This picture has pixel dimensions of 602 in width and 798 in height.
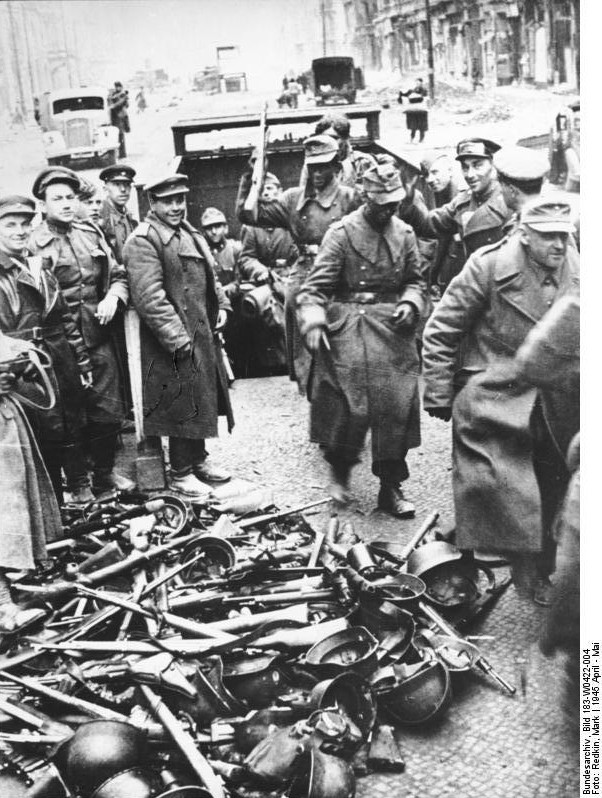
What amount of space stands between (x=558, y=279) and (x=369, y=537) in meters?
1.56

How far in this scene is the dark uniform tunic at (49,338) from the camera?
3783 mm

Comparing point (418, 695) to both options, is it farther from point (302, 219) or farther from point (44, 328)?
point (302, 219)

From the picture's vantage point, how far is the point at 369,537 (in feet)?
13.6

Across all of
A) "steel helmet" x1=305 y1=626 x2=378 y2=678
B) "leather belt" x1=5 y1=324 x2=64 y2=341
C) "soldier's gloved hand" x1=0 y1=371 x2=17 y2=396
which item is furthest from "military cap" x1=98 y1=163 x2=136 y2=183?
"steel helmet" x1=305 y1=626 x2=378 y2=678

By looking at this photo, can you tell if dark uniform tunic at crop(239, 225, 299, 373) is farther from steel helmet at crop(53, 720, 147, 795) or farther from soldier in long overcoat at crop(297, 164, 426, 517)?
steel helmet at crop(53, 720, 147, 795)

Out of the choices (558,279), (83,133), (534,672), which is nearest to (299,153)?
(83,133)

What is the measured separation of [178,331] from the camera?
4508mm

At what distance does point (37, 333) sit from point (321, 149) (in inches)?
84.1

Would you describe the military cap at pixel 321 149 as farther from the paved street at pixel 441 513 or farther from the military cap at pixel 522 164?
the military cap at pixel 522 164

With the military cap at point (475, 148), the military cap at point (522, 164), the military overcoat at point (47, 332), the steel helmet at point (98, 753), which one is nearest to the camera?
the steel helmet at point (98, 753)

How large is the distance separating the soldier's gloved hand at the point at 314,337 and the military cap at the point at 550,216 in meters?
1.37

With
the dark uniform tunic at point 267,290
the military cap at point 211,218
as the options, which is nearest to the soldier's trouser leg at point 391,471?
the dark uniform tunic at point 267,290

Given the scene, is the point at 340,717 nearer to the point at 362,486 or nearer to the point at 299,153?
the point at 362,486

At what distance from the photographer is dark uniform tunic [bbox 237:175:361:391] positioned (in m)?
5.36
